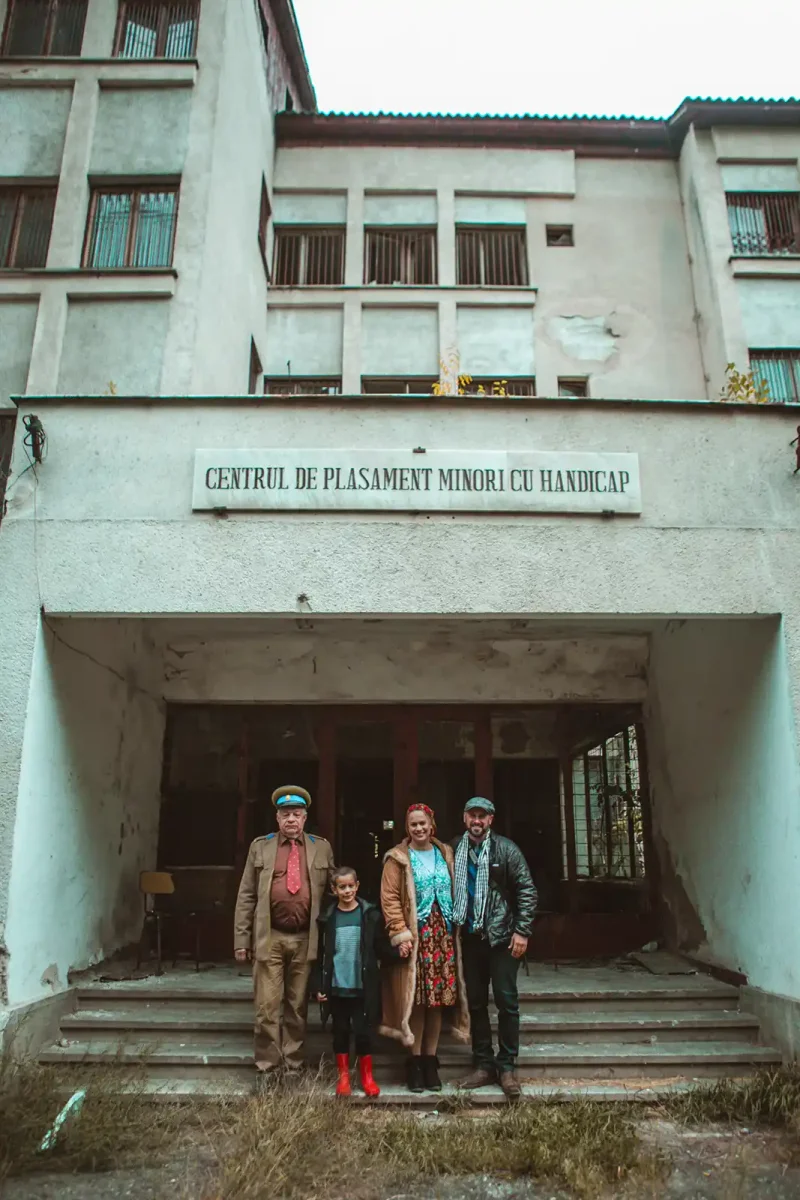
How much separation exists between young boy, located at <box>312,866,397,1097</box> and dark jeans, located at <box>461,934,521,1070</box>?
551 millimetres

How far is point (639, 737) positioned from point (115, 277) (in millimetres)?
8840

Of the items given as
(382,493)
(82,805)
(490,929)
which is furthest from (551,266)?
(490,929)

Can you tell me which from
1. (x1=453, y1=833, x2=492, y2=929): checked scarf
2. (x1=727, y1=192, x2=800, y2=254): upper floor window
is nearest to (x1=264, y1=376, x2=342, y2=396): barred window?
(x1=727, y1=192, x2=800, y2=254): upper floor window

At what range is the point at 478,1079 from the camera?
220 inches

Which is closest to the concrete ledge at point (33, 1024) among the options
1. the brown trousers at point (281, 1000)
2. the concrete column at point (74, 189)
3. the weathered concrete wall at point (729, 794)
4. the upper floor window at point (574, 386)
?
the brown trousers at point (281, 1000)

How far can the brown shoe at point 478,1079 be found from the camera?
5559 mm

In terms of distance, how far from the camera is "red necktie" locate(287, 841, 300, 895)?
592 cm

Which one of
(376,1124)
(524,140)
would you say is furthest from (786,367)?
(376,1124)

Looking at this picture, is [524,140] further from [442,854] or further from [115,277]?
[442,854]

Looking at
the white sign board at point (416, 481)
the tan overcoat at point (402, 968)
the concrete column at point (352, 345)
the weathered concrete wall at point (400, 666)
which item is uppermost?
the concrete column at point (352, 345)

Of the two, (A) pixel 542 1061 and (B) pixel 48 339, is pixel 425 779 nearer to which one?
(A) pixel 542 1061

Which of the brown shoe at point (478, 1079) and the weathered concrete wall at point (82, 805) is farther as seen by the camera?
the weathered concrete wall at point (82, 805)

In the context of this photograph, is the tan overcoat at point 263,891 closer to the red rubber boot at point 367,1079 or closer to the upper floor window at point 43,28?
the red rubber boot at point 367,1079

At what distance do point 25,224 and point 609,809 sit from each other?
10876 mm
